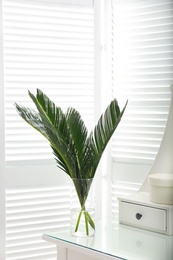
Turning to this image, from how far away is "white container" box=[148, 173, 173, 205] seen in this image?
69.1 inches

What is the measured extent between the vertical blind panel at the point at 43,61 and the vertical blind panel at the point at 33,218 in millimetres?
171

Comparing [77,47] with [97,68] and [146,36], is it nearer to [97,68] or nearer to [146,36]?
[97,68]

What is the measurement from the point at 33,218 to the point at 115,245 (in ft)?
2.60

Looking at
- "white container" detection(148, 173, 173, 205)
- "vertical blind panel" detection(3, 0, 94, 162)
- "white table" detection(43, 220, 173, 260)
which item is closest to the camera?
"white table" detection(43, 220, 173, 260)

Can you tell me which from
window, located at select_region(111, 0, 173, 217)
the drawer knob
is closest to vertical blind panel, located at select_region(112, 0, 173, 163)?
window, located at select_region(111, 0, 173, 217)

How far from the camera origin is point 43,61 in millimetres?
2459

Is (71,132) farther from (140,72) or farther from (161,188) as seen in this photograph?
(140,72)

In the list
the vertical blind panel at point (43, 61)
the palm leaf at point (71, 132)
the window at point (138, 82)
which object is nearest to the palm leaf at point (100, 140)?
the palm leaf at point (71, 132)

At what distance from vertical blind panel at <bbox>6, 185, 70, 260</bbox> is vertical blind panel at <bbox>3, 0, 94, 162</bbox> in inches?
6.7

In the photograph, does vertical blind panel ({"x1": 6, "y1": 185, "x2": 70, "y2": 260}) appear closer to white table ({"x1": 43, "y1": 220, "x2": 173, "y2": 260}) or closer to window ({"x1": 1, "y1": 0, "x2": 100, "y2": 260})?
window ({"x1": 1, "y1": 0, "x2": 100, "y2": 260})

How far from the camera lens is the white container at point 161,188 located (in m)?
1.75

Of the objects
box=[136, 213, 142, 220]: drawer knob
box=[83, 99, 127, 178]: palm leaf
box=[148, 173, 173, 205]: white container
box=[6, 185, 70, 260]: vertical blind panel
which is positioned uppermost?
box=[83, 99, 127, 178]: palm leaf

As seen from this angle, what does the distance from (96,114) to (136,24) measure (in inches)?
19.2

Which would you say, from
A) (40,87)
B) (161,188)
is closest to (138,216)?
(161,188)
